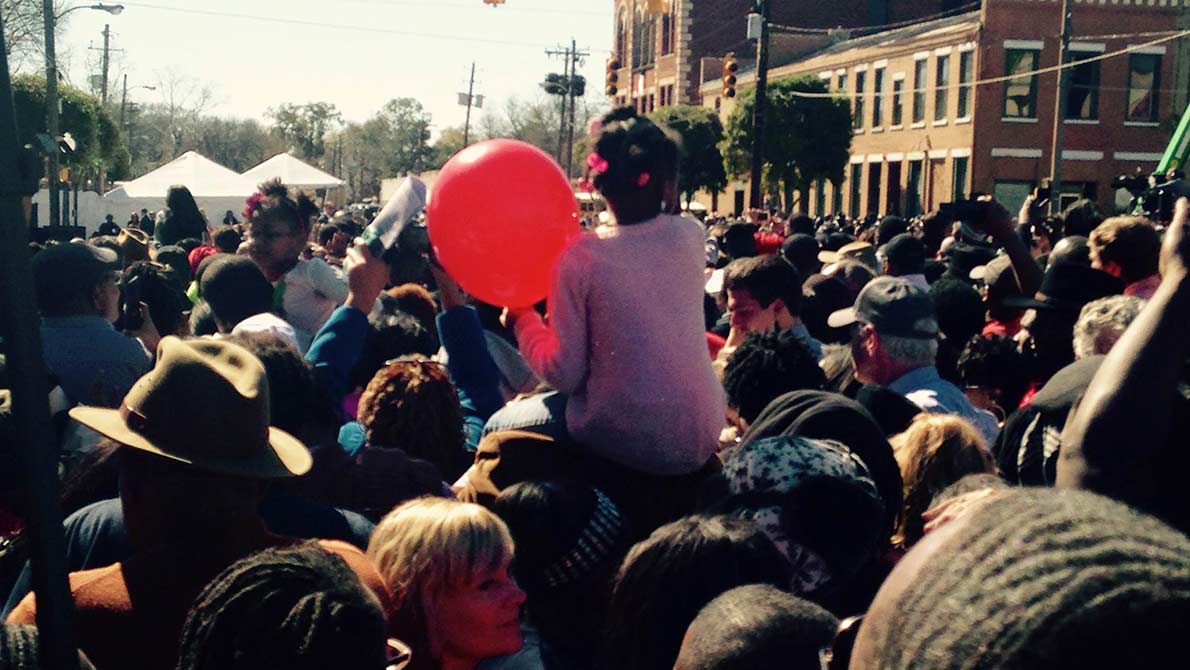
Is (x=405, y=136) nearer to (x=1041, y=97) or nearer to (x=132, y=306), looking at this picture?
(x=1041, y=97)

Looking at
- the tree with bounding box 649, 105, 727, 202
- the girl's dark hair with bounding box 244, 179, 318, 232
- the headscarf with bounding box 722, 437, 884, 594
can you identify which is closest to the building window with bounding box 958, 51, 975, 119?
the tree with bounding box 649, 105, 727, 202

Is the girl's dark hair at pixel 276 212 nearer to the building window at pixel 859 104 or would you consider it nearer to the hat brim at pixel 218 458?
the hat brim at pixel 218 458

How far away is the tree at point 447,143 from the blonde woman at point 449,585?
8615 centimetres

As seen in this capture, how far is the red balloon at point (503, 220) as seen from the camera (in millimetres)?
3465

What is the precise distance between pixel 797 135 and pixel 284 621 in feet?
142

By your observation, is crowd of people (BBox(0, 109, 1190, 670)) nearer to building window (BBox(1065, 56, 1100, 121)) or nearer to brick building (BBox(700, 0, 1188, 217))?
brick building (BBox(700, 0, 1188, 217))

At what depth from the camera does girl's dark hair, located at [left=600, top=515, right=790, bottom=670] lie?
2451 millimetres

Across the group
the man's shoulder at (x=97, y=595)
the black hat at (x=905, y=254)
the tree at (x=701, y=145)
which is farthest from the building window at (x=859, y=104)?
the man's shoulder at (x=97, y=595)

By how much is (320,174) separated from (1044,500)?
25.7 m

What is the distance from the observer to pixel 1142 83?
39.4 metres

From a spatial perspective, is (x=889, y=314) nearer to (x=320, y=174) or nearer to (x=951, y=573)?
(x=951, y=573)

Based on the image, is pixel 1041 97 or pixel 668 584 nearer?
pixel 668 584

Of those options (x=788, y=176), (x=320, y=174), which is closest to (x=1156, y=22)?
(x=788, y=176)

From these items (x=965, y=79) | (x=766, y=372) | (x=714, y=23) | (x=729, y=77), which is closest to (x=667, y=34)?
(x=714, y=23)
